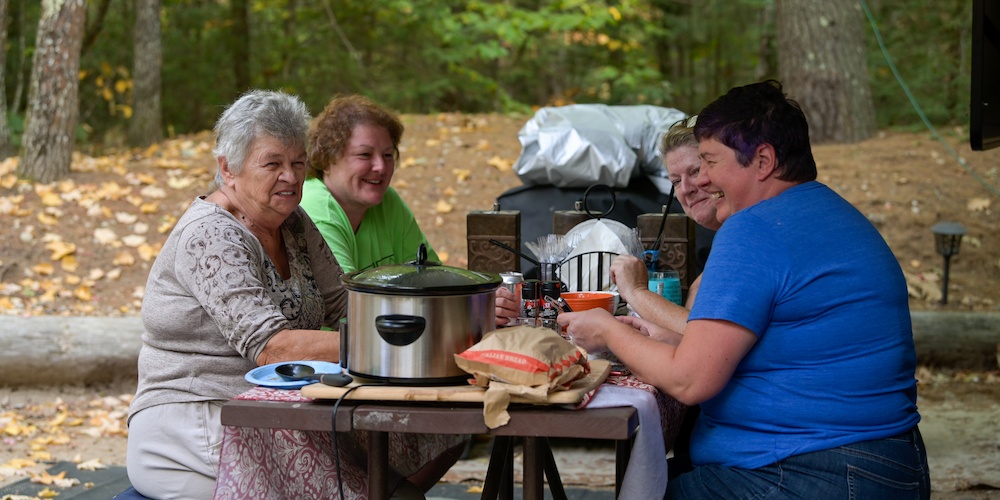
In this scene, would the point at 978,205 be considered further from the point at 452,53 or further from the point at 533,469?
the point at 533,469

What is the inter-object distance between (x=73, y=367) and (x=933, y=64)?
9.77m

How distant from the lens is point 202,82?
43.6 ft

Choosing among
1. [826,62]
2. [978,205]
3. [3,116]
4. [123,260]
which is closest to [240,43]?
[3,116]

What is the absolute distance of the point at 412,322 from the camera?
2.08 m

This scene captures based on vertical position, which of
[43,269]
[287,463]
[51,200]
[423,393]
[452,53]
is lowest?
[287,463]

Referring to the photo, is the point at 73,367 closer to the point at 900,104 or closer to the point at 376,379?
the point at 376,379

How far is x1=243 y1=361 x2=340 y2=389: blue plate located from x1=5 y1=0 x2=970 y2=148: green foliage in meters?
8.41

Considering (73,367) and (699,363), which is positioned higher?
(699,363)

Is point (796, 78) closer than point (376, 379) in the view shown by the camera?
No

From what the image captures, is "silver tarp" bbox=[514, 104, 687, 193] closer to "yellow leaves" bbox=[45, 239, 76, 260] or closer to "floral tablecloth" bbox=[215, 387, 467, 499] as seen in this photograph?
"floral tablecloth" bbox=[215, 387, 467, 499]

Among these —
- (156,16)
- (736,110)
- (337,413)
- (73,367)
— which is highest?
(156,16)

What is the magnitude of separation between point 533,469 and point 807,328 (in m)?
0.67

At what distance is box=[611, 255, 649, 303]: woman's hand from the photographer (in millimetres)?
2918

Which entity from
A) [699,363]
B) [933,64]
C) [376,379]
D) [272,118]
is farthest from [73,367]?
[933,64]
